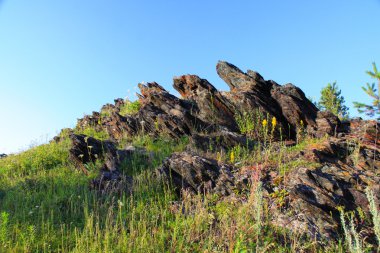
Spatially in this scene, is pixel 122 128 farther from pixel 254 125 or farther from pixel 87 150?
pixel 254 125

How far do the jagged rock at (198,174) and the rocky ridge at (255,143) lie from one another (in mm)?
22

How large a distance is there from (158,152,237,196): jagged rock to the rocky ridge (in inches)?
0.9

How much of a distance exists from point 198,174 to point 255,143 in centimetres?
350

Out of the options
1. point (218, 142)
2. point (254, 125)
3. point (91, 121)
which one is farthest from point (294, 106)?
point (91, 121)

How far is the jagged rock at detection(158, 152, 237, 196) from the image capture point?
7469mm

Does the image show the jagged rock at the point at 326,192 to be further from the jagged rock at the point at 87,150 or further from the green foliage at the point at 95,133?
the green foliage at the point at 95,133

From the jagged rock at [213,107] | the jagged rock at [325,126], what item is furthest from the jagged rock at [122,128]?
the jagged rock at [325,126]

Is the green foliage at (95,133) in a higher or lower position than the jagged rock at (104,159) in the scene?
higher

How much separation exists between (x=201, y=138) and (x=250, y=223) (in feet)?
16.1

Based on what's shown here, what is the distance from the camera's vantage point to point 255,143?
10.7 m

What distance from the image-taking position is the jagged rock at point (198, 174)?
747 cm

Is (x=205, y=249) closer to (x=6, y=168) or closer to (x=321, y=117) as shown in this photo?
(x=321, y=117)

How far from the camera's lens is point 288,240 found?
5.66 meters

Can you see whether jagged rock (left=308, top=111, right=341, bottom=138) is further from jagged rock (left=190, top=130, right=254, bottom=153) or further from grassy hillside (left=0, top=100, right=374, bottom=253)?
jagged rock (left=190, top=130, right=254, bottom=153)
